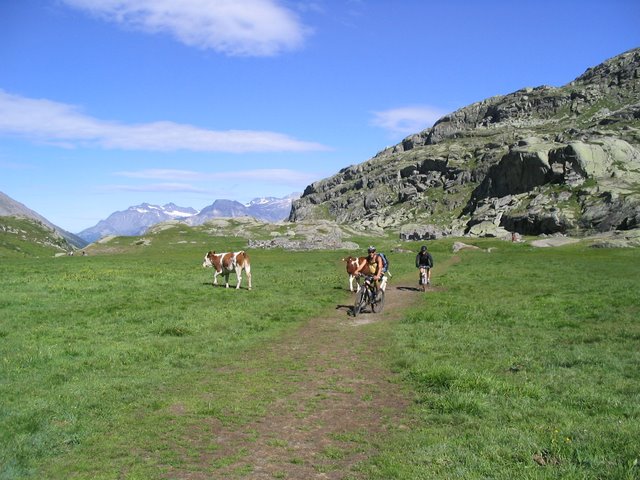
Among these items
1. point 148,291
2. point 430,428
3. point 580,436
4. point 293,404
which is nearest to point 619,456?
point 580,436

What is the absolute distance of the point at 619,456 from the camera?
8562 mm

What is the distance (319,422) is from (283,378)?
383 cm

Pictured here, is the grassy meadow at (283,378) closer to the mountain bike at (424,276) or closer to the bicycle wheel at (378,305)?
the bicycle wheel at (378,305)

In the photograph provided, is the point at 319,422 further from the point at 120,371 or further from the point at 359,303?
the point at 359,303

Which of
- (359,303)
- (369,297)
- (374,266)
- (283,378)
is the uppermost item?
(374,266)

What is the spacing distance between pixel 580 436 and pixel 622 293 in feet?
81.5

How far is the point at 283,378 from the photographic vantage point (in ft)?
50.2

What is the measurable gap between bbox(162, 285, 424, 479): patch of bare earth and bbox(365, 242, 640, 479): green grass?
75 centimetres

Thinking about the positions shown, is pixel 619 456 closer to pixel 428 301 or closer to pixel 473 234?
pixel 428 301

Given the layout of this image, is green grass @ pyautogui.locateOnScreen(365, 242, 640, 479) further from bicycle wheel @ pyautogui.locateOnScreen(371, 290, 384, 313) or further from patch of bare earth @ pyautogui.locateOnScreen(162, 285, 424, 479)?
bicycle wheel @ pyautogui.locateOnScreen(371, 290, 384, 313)

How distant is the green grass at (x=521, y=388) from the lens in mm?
8797

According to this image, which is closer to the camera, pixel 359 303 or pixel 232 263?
pixel 359 303

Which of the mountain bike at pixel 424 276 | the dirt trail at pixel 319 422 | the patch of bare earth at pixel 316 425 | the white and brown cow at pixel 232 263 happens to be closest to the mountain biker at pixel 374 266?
the dirt trail at pixel 319 422

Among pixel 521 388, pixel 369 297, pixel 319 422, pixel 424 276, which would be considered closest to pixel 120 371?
pixel 319 422
